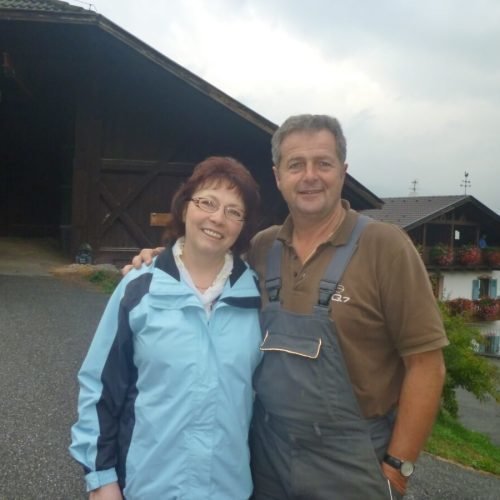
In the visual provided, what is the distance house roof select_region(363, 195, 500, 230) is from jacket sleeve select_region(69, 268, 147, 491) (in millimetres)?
23751

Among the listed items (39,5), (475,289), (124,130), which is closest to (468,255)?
(475,289)

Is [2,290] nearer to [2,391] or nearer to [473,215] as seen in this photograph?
[2,391]

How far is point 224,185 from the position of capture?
2305mm

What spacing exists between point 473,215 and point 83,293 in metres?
25.3

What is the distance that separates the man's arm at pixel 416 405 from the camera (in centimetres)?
206

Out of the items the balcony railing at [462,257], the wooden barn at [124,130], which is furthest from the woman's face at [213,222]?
the balcony railing at [462,257]

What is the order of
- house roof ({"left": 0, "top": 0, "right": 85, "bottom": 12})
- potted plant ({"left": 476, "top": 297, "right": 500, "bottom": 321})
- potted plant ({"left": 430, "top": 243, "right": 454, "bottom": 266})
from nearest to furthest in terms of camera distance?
house roof ({"left": 0, "top": 0, "right": 85, "bottom": 12})
potted plant ({"left": 430, "top": 243, "right": 454, "bottom": 266})
potted plant ({"left": 476, "top": 297, "right": 500, "bottom": 321})

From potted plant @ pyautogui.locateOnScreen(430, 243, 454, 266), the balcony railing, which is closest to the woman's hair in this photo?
the balcony railing

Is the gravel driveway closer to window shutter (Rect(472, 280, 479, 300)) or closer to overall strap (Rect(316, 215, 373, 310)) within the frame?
overall strap (Rect(316, 215, 373, 310))

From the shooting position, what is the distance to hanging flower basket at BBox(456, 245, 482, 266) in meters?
27.8

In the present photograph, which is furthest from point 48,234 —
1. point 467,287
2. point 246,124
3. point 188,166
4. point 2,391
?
point 467,287

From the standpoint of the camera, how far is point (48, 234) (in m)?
14.6

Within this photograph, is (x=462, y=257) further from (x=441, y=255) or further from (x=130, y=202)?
(x=130, y=202)

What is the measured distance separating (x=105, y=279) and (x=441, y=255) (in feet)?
66.9
